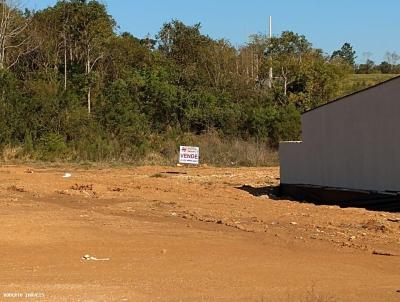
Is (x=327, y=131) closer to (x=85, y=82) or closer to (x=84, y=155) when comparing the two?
(x=84, y=155)

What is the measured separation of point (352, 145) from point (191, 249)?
1045 cm

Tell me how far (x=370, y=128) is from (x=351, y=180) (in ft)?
6.15

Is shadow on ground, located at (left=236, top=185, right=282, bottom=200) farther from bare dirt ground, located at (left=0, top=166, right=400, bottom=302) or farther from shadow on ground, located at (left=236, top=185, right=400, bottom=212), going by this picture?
bare dirt ground, located at (left=0, top=166, right=400, bottom=302)

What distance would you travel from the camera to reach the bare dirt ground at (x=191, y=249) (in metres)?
8.19

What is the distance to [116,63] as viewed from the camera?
51312mm

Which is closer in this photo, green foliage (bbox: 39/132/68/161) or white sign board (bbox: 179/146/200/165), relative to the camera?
white sign board (bbox: 179/146/200/165)

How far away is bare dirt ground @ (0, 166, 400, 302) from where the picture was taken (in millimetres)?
8188

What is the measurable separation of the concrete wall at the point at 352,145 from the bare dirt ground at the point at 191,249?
2.43m

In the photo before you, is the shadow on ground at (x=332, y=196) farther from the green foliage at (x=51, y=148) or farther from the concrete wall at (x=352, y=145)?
the green foliage at (x=51, y=148)

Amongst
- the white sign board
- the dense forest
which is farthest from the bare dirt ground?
the dense forest

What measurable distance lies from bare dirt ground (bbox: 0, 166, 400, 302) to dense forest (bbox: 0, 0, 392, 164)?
883 inches

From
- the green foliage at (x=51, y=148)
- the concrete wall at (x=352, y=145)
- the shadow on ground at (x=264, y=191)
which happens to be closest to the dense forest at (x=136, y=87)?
the green foliage at (x=51, y=148)

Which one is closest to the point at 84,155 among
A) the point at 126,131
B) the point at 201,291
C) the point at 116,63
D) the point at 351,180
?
the point at 126,131

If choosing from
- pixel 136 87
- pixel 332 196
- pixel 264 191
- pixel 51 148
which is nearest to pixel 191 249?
pixel 332 196
